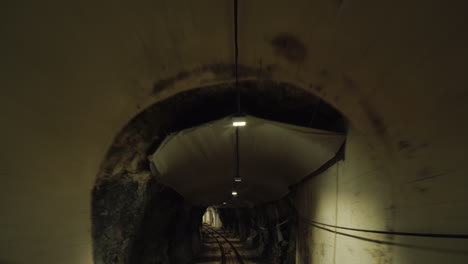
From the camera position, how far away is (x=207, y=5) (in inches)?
101

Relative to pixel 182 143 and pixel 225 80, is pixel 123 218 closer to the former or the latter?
pixel 182 143

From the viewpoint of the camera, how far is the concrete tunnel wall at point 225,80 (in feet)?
7.14

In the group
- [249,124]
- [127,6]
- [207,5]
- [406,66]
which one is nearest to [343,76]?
[406,66]

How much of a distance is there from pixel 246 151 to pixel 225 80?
249cm

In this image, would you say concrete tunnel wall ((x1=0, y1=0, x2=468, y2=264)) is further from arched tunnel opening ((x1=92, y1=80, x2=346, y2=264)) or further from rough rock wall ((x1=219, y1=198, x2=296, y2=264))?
rough rock wall ((x1=219, y1=198, x2=296, y2=264))

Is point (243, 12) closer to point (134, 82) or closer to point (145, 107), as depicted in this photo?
point (134, 82)

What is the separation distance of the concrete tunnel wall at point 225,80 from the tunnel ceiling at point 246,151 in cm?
103

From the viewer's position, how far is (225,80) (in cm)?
361

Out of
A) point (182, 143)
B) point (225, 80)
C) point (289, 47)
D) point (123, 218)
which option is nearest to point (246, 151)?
point (182, 143)

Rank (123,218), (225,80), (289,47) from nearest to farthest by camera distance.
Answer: (289,47)
(225,80)
(123,218)

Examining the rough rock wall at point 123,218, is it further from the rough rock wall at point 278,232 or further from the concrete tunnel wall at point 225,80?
the rough rock wall at point 278,232

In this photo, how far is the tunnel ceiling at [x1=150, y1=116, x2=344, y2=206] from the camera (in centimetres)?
443

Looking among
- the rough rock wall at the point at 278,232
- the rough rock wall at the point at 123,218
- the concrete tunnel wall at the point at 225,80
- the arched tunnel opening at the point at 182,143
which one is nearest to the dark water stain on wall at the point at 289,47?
the concrete tunnel wall at the point at 225,80

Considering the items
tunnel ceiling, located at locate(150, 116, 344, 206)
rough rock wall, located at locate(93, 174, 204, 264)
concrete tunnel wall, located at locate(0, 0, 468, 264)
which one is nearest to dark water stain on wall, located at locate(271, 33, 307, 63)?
concrete tunnel wall, located at locate(0, 0, 468, 264)
